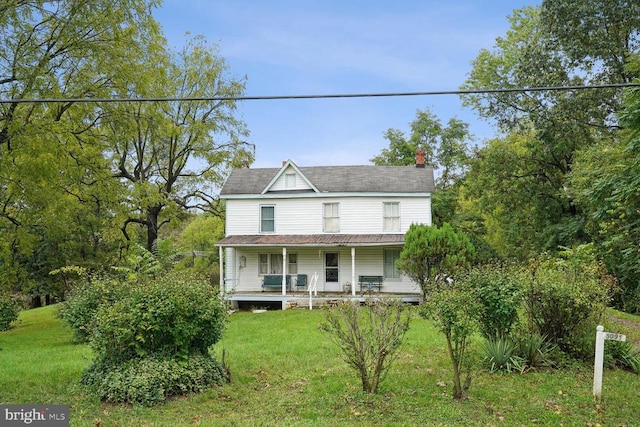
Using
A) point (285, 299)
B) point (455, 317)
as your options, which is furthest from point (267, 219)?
point (455, 317)

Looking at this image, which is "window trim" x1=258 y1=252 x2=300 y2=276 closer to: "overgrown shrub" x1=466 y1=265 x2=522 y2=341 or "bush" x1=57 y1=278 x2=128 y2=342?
"bush" x1=57 y1=278 x2=128 y2=342

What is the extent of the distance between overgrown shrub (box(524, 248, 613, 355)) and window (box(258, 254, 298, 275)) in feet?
52.5

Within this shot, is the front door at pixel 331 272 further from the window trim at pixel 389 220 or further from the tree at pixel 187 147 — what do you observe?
the tree at pixel 187 147

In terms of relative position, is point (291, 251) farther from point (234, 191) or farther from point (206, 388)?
point (206, 388)

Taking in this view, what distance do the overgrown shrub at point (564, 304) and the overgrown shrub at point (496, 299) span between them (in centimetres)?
53

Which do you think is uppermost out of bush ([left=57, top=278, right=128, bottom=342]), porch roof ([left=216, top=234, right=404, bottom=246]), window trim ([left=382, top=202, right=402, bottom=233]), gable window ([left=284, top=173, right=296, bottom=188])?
A: gable window ([left=284, top=173, right=296, bottom=188])

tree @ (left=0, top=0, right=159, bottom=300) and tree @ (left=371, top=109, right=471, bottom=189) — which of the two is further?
tree @ (left=371, top=109, right=471, bottom=189)

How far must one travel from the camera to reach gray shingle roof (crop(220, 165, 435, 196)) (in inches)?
930

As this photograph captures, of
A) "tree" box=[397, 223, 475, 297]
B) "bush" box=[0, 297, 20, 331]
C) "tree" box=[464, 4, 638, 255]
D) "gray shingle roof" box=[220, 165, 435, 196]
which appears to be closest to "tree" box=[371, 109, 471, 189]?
"tree" box=[464, 4, 638, 255]

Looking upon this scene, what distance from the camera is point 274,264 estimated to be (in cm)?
2477

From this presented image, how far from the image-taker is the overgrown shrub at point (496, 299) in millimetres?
8594

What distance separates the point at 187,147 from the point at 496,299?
74.0ft

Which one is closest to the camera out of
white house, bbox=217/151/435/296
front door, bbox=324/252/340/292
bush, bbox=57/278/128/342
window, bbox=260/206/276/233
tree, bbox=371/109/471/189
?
bush, bbox=57/278/128/342

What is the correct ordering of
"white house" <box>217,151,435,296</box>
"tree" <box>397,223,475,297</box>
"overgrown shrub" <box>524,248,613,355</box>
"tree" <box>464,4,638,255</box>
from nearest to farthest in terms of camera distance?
"overgrown shrub" <box>524,248,613,355</box> < "tree" <box>397,223,475,297</box> < "tree" <box>464,4,638,255</box> < "white house" <box>217,151,435,296</box>
